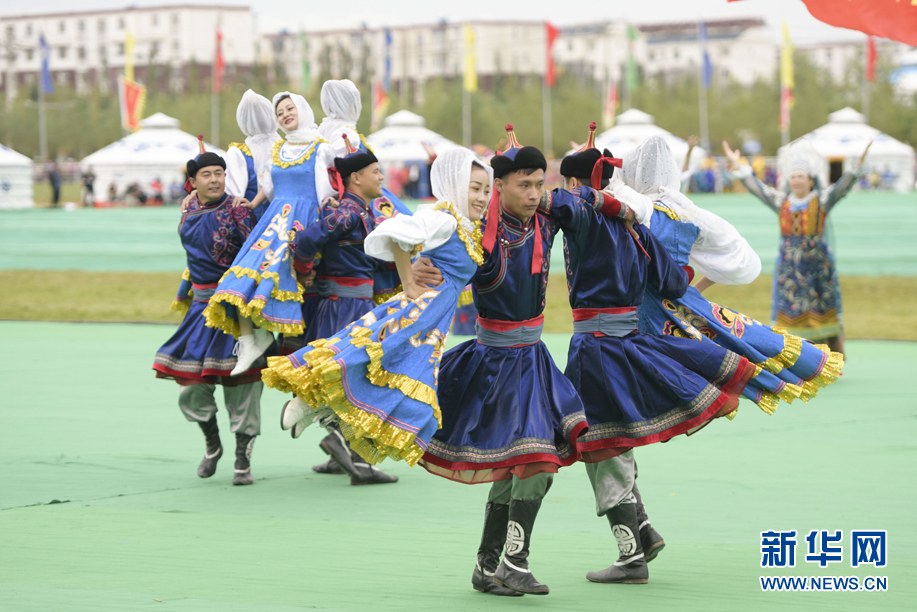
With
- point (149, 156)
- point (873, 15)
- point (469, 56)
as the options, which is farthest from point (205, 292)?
point (469, 56)

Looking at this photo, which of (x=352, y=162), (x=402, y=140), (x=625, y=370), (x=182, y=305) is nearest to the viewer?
(x=625, y=370)

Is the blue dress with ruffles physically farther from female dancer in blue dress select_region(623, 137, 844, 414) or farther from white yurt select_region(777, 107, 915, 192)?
white yurt select_region(777, 107, 915, 192)

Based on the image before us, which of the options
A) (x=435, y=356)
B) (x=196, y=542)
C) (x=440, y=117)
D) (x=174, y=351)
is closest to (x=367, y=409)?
(x=435, y=356)

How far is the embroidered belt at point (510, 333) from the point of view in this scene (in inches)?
171

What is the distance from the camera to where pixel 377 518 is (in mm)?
5480

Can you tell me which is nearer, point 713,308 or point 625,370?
point 625,370

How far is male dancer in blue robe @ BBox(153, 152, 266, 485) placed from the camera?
634 centimetres

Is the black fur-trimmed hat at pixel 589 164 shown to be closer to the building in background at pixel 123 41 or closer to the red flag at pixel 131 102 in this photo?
the red flag at pixel 131 102

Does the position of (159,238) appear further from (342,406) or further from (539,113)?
(539,113)

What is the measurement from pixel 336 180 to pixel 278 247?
488 mm

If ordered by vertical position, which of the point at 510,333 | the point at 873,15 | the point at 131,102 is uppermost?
the point at 131,102

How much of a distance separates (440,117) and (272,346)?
62263 mm

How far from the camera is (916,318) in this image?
13922 mm

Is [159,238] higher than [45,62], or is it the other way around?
[45,62]
